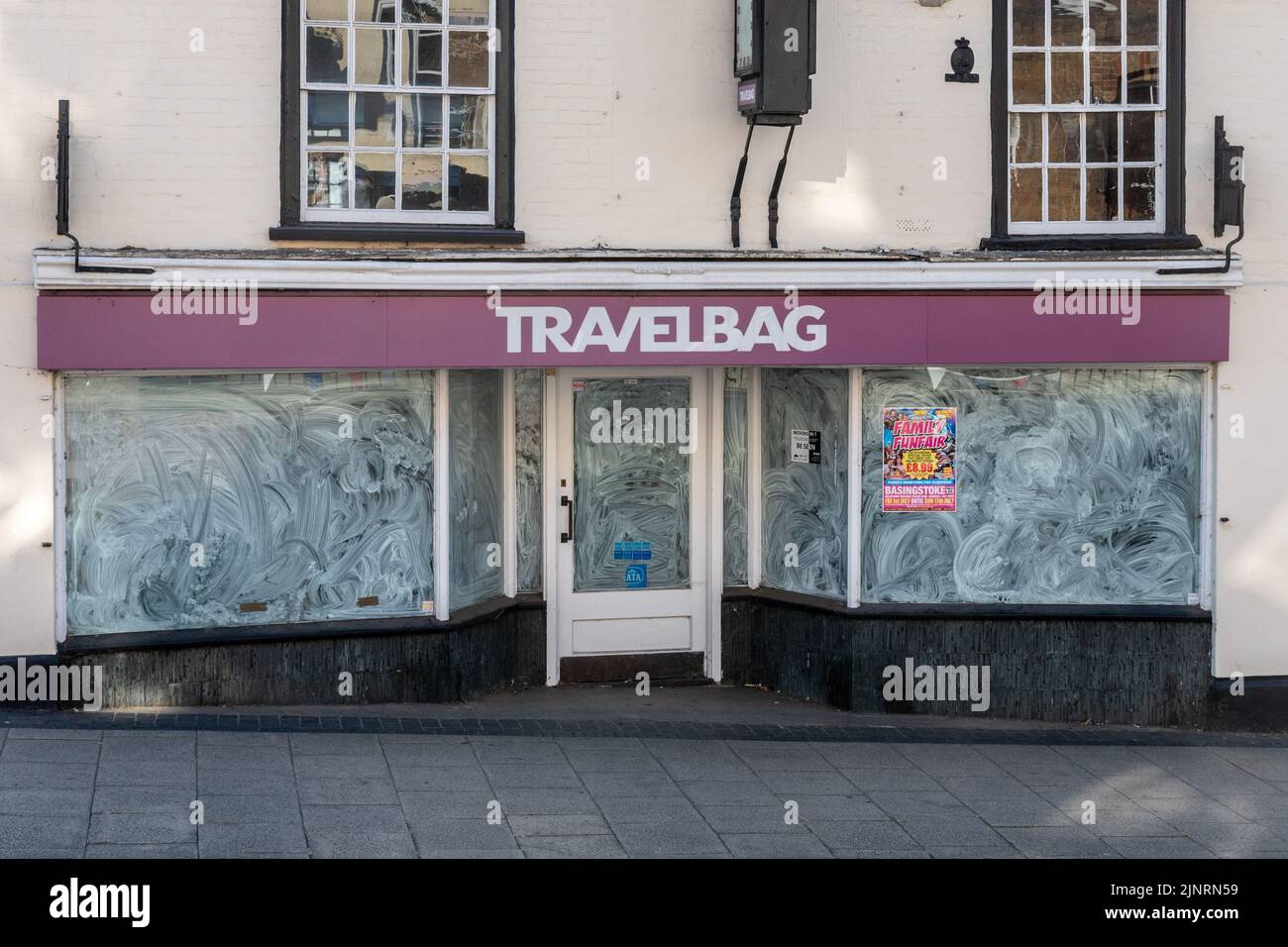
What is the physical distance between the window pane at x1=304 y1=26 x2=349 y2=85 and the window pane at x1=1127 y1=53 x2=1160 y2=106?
514 centimetres

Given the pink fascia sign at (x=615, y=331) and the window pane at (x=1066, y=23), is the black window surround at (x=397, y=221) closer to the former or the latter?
the pink fascia sign at (x=615, y=331)

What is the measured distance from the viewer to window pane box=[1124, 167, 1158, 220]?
35.7 ft

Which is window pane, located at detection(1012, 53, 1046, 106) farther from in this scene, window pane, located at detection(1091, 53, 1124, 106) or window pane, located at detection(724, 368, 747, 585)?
window pane, located at detection(724, 368, 747, 585)

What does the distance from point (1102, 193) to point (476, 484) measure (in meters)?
4.65

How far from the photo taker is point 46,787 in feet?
26.8

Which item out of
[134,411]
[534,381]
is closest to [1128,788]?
[534,381]

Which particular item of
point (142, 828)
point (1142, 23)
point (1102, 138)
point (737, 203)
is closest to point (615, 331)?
point (737, 203)

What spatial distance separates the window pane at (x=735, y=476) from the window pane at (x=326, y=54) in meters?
3.44

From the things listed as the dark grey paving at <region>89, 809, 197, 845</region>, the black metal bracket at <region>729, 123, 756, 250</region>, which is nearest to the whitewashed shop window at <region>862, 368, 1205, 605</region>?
the black metal bracket at <region>729, 123, 756, 250</region>

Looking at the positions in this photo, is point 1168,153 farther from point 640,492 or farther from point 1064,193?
point 640,492

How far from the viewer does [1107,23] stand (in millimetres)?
10789

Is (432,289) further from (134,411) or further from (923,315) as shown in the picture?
(923,315)

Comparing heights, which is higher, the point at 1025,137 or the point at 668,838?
the point at 1025,137

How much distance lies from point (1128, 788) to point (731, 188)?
14.4 feet
